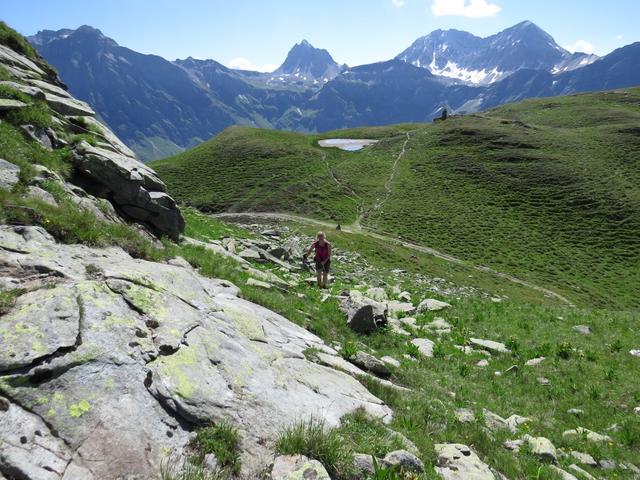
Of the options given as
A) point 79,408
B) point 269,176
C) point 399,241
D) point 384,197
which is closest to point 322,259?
point 79,408

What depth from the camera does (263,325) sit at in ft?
33.8

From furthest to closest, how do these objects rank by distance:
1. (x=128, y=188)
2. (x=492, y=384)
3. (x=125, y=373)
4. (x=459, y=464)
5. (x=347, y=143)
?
(x=347, y=143) < (x=128, y=188) < (x=492, y=384) < (x=459, y=464) < (x=125, y=373)

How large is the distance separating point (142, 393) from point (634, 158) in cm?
10617

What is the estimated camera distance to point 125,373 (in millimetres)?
5977

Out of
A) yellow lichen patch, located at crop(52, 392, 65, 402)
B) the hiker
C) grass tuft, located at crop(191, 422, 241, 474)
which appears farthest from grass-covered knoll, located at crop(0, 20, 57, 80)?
grass tuft, located at crop(191, 422, 241, 474)

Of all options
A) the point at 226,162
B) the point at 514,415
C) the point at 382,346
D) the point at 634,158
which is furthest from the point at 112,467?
the point at 634,158

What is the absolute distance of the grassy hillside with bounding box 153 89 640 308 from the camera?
57.2m

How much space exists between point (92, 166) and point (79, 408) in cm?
1276

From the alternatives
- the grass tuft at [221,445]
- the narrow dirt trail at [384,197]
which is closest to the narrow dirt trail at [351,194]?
the narrow dirt trail at [384,197]

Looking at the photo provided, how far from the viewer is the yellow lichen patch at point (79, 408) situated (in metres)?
5.10

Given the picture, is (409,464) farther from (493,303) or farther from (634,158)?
(634,158)

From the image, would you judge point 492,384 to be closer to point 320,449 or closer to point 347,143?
point 320,449

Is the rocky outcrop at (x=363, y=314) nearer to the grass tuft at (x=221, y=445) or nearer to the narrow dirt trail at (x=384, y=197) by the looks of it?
the grass tuft at (x=221, y=445)

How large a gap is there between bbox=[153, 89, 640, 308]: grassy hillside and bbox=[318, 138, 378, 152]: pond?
4.89 meters
